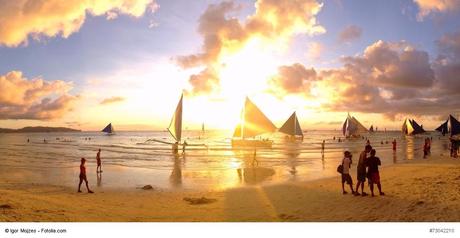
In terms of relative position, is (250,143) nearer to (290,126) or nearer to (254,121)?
(254,121)

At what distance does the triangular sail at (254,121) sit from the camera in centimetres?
5316

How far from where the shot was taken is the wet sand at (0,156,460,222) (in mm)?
11484

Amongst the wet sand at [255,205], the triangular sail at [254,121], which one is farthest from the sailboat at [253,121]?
the wet sand at [255,205]

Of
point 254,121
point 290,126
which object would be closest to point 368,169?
point 254,121

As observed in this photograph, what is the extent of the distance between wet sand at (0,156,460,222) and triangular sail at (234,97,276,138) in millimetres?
34780

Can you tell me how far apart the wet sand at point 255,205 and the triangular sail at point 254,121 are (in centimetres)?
3478

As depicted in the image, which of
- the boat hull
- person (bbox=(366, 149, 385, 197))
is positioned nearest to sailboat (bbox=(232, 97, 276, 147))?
the boat hull

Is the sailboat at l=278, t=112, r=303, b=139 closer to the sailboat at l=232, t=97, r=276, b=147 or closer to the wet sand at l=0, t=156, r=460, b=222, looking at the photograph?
the sailboat at l=232, t=97, r=276, b=147

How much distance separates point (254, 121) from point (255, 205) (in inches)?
1540

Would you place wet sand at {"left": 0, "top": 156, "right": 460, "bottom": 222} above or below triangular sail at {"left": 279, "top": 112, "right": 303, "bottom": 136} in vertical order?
below

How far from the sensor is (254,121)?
Result: 53.4 m

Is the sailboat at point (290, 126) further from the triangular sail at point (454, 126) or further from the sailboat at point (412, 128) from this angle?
the sailboat at point (412, 128)

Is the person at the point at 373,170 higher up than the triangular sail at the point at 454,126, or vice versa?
the triangular sail at the point at 454,126
